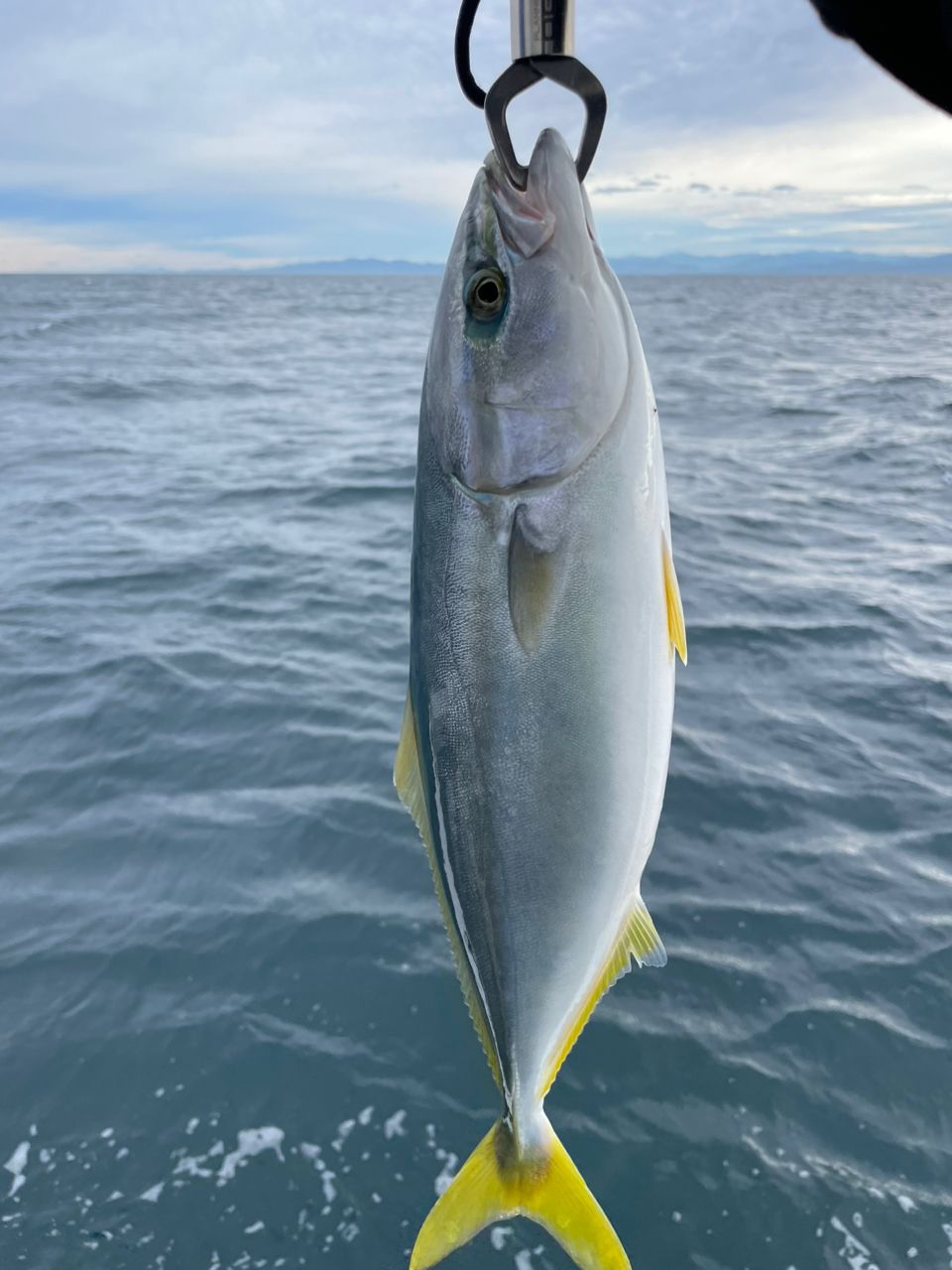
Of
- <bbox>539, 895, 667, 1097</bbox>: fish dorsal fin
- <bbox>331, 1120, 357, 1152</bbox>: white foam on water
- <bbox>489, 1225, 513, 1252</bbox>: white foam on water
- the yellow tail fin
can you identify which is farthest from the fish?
<bbox>331, 1120, 357, 1152</bbox>: white foam on water

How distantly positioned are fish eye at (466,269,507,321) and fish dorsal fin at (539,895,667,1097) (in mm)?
1042

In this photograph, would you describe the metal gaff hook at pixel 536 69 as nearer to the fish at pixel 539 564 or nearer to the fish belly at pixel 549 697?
the fish at pixel 539 564

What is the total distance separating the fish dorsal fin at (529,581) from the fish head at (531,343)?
0.28 feet

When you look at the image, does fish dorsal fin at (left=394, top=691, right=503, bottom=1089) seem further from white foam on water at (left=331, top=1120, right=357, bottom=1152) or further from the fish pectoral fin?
white foam on water at (left=331, top=1120, right=357, bottom=1152)

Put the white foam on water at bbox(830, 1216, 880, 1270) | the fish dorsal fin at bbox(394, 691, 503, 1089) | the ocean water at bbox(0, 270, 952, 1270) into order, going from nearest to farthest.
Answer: the fish dorsal fin at bbox(394, 691, 503, 1089)
the white foam on water at bbox(830, 1216, 880, 1270)
the ocean water at bbox(0, 270, 952, 1270)

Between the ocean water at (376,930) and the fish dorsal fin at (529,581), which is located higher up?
the fish dorsal fin at (529,581)

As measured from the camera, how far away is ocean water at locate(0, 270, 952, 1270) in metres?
3.51

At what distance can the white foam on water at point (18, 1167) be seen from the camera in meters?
3.53

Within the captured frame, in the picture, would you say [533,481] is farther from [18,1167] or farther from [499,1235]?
[18,1167]

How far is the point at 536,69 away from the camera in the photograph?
4.70 feet

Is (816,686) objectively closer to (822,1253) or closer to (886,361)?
(822,1253)

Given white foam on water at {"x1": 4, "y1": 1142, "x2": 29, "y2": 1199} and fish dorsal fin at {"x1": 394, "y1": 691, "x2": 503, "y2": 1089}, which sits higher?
fish dorsal fin at {"x1": 394, "y1": 691, "x2": 503, "y2": 1089}

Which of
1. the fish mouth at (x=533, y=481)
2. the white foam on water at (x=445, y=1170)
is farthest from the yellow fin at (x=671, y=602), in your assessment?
the white foam on water at (x=445, y=1170)

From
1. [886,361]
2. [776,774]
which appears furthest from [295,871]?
[886,361]
